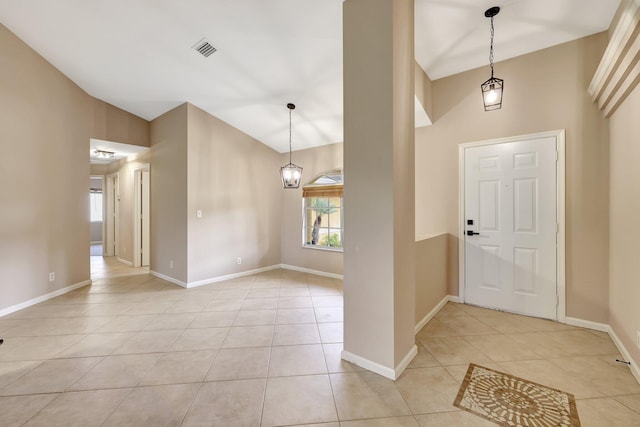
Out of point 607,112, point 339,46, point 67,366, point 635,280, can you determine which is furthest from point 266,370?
point 607,112

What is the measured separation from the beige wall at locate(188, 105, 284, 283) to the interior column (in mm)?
3146

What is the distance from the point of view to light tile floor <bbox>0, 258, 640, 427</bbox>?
1663 millimetres

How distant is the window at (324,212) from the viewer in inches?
201

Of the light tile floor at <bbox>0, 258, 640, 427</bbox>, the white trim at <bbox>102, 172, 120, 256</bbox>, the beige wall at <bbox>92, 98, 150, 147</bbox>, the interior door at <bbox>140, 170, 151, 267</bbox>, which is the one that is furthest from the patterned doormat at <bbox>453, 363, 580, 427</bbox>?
the white trim at <bbox>102, 172, 120, 256</bbox>

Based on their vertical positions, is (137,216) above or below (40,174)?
below

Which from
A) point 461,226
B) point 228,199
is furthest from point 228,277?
point 461,226

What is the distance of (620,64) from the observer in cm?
205

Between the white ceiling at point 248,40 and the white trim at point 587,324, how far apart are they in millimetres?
2981

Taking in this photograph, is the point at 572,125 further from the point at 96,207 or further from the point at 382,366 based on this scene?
the point at 96,207

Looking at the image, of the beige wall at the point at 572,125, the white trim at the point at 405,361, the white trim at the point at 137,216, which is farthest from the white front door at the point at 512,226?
the white trim at the point at 137,216

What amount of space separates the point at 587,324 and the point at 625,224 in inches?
47.0

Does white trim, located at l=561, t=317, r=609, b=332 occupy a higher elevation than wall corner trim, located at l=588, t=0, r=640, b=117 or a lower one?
lower

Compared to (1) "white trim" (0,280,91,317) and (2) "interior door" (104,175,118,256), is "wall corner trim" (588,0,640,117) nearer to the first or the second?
(1) "white trim" (0,280,91,317)

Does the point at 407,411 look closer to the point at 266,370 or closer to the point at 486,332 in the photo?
the point at 266,370
